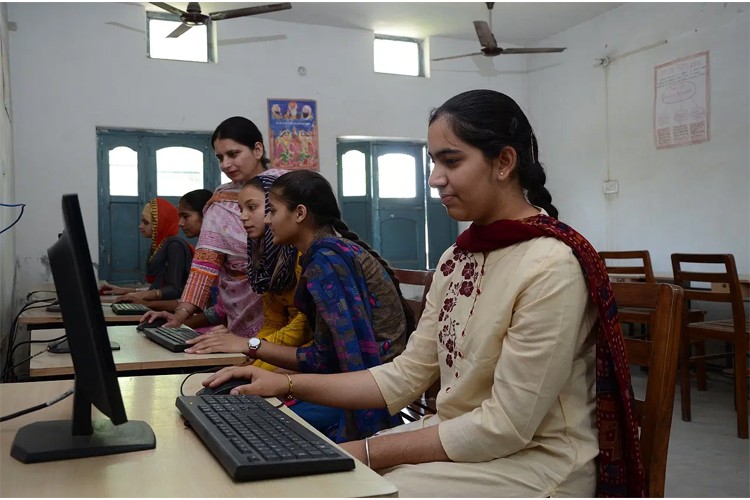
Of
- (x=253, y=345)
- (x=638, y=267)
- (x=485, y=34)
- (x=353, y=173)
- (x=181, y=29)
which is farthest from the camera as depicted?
(x=353, y=173)

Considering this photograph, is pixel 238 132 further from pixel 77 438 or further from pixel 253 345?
pixel 77 438

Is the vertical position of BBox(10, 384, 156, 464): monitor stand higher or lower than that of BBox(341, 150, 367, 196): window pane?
lower

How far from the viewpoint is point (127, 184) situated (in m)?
6.18

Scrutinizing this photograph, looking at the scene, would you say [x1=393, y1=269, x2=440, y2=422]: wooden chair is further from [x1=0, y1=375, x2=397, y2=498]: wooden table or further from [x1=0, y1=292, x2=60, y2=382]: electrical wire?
[x1=0, y1=292, x2=60, y2=382]: electrical wire

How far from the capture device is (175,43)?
640cm

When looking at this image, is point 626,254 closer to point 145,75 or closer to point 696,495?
point 696,495

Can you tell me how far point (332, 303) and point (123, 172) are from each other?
5123 millimetres

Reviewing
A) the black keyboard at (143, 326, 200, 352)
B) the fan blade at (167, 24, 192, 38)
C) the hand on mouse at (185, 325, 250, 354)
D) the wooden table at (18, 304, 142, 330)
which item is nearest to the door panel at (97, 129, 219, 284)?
the fan blade at (167, 24, 192, 38)

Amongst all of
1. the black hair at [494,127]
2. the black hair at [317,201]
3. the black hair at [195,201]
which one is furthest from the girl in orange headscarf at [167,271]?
the black hair at [494,127]

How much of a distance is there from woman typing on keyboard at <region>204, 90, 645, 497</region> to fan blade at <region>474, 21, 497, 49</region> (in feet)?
16.5

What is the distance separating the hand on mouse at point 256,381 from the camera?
1.20 meters

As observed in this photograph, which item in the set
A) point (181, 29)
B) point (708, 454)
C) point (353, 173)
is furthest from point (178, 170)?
point (708, 454)

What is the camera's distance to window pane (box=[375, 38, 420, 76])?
7.27 meters

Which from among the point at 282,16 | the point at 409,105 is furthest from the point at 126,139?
the point at 409,105
